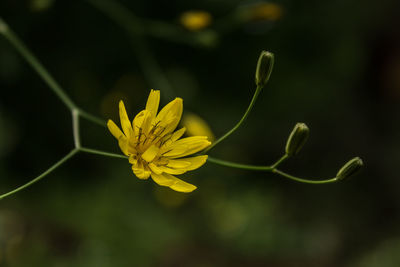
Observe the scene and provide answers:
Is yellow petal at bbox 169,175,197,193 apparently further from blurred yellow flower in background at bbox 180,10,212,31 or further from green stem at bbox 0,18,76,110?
blurred yellow flower in background at bbox 180,10,212,31

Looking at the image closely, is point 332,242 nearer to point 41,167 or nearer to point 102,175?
point 102,175

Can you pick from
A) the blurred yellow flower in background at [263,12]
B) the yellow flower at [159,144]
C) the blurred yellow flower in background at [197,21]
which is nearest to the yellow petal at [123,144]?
the yellow flower at [159,144]

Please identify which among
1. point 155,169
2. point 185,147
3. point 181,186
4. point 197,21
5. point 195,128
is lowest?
point 181,186

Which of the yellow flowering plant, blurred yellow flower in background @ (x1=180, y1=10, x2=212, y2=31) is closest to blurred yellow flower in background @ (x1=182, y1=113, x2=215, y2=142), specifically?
blurred yellow flower in background @ (x1=180, y1=10, x2=212, y2=31)

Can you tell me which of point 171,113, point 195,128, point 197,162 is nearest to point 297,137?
point 197,162

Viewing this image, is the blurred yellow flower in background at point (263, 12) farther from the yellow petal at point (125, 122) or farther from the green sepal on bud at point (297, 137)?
the yellow petal at point (125, 122)

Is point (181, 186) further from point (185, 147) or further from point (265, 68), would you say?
point (265, 68)

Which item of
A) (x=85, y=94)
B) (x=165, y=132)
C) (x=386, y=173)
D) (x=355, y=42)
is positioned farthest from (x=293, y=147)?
(x=386, y=173)
